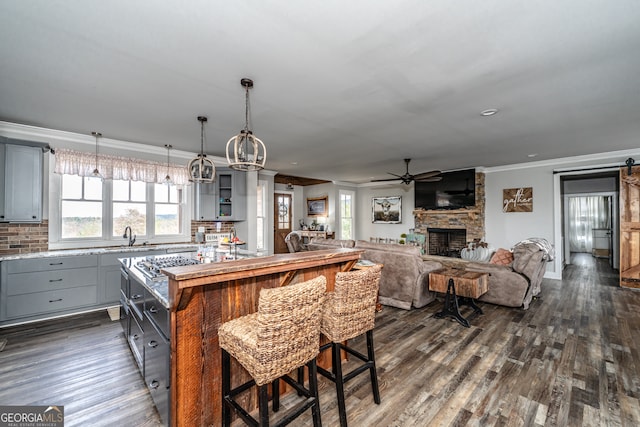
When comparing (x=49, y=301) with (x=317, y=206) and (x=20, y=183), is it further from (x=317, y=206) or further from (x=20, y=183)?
(x=317, y=206)

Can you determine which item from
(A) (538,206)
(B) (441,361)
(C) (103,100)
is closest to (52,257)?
(C) (103,100)

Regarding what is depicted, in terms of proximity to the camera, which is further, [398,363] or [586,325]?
[586,325]

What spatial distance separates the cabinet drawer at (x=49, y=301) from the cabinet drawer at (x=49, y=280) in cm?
6

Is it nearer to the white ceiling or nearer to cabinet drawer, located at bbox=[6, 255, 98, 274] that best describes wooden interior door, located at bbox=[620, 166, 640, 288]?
the white ceiling

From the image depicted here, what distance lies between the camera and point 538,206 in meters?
6.31

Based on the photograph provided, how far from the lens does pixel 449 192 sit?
745cm

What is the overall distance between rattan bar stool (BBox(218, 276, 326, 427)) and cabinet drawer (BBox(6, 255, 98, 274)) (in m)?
3.51

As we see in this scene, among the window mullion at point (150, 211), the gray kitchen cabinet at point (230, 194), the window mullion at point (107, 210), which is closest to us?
the window mullion at point (107, 210)

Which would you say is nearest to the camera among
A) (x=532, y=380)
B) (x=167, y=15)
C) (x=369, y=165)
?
(x=167, y=15)

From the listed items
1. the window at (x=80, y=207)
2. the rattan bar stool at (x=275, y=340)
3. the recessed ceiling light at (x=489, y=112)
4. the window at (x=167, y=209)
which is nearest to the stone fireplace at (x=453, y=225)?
the recessed ceiling light at (x=489, y=112)

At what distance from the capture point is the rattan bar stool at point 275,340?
1366mm

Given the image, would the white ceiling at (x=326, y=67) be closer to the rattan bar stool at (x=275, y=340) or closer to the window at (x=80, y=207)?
the window at (x=80, y=207)

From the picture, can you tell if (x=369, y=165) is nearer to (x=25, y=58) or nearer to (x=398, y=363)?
(x=398, y=363)

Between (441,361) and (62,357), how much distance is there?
3.71 metres
